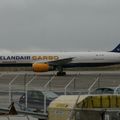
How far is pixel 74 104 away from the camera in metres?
10.6

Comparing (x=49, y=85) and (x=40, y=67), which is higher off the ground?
(x=40, y=67)

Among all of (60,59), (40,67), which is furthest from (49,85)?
(60,59)

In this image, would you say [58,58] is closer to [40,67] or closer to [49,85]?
[40,67]

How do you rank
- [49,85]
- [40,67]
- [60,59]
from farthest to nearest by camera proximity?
→ [60,59]
[40,67]
[49,85]

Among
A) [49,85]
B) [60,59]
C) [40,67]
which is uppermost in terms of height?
[60,59]

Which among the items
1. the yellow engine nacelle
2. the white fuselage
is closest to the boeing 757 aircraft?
the white fuselage

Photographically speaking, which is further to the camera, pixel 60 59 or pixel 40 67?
pixel 60 59

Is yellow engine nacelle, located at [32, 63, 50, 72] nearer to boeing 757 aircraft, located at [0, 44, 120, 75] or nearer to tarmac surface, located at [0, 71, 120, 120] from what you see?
boeing 757 aircraft, located at [0, 44, 120, 75]

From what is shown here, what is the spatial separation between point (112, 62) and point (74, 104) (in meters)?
52.2

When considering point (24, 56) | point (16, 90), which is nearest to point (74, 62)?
point (24, 56)

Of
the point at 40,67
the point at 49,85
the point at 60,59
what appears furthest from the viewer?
the point at 60,59

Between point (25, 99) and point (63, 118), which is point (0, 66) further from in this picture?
point (63, 118)

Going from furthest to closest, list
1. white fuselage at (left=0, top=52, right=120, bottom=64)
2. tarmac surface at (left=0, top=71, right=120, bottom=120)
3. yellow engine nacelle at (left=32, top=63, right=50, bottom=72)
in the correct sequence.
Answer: white fuselage at (left=0, top=52, right=120, bottom=64)
yellow engine nacelle at (left=32, top=63, right=50, bottom=72)
tarmac surface at (left=0, top=71, right=120, bottom=120)

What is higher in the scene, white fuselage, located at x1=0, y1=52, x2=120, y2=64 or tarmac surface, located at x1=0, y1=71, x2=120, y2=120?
white fuselage, located at x1=0, y1=52, x2=120, y2=64
